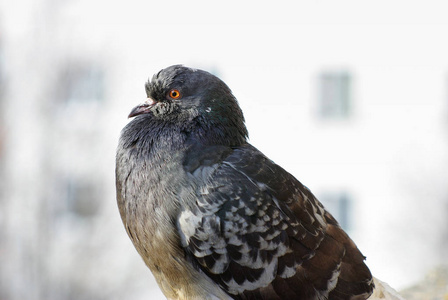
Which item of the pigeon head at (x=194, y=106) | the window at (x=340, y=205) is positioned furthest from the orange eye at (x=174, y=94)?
the window at (x=340, y=205)

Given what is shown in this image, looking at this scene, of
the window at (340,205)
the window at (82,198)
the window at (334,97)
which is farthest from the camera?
the window at (340,205)

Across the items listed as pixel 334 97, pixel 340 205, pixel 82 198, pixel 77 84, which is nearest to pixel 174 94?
pixel 77 84

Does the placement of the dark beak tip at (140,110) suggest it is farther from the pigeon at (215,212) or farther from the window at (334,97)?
the window at (334,97)

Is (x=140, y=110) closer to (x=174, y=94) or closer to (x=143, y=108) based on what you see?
(x=143, y=108)

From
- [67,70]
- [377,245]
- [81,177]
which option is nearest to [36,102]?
[67,70]

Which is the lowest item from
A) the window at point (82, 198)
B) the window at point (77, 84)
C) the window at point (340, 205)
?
the window at point (340, 205)
